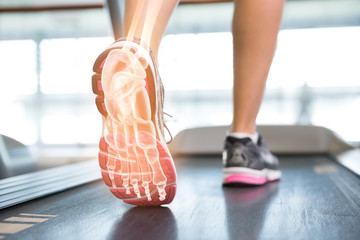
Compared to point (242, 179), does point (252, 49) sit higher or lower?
higher

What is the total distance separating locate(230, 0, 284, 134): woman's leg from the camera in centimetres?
102

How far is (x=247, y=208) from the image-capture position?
78 cm

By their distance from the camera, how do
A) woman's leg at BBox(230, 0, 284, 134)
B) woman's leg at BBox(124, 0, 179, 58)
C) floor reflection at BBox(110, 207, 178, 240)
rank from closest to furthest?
1. floor reflection at BBox(110, 207, 178, 240)
2. woman's leg at BBox(124, 0, 179, 58)
3. woman's leg at BBox(230, 0, 284, 134)

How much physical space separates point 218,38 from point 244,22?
20.1ft

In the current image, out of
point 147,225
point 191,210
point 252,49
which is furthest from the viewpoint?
point 252,49

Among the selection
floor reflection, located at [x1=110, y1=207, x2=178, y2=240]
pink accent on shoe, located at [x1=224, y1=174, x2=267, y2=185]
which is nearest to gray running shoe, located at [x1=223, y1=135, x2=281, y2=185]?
pink accent on shoe, located at [x1=224, y1=174, x2=267, y2=185]

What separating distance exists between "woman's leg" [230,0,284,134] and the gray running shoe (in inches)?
2.2

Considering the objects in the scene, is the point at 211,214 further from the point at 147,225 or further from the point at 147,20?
the point at 147,20

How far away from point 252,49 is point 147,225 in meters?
0.58
